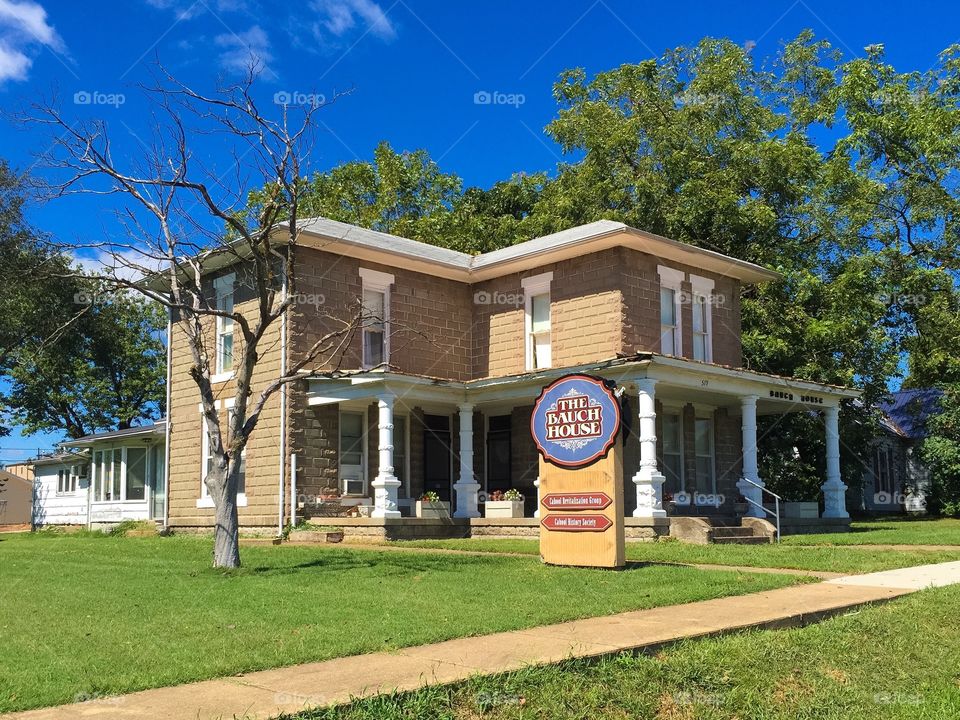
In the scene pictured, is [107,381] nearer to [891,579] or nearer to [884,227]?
[884,227]

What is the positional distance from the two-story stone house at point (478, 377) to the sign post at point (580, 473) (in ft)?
17.6

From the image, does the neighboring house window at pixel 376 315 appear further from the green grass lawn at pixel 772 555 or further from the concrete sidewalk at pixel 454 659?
the concrete sidewalk at pixel 454 659

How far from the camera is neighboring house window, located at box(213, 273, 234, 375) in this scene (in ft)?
78.5

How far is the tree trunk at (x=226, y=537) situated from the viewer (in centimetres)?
1394

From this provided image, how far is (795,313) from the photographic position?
94.6 feet

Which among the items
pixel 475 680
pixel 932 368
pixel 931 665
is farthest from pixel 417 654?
pixel 932 368

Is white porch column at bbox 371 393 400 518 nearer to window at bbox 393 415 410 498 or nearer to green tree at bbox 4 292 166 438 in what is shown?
window at bbox 393 415 410 498

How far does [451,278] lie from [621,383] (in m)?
6.62

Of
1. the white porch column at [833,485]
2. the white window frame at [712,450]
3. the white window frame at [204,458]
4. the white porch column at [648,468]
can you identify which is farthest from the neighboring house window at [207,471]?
the white porch column at [833,485]

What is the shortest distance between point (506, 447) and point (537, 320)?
321 centimetres

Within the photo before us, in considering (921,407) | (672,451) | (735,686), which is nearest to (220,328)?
(672,451)

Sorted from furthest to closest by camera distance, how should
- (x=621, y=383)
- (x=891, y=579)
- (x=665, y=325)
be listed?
1. (x=665, y=325)
2. (x=621, y=383)
3. (x=891, y=579)

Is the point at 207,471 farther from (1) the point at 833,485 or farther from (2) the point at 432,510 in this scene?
(1) the point at 833,485

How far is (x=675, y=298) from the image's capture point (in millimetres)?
23219
